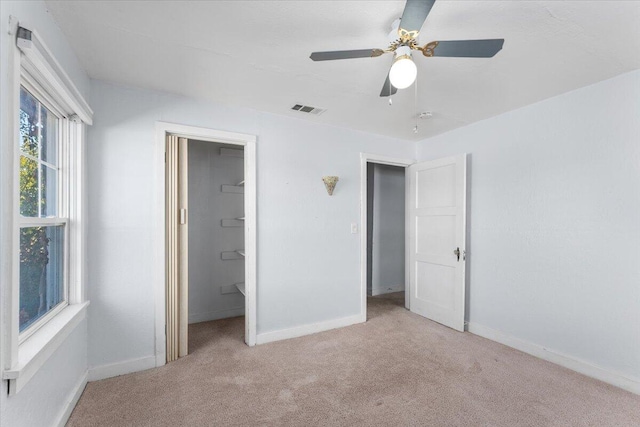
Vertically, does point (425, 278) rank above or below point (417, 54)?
below

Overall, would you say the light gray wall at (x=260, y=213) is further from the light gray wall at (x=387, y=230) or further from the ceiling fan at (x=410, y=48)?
the ceiling fan at (x=410, y=48)

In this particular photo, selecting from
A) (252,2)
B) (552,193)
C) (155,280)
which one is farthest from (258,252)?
(552,193)

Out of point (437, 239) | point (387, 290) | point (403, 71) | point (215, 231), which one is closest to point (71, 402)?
point (215, 231)

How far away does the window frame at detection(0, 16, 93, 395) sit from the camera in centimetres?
119

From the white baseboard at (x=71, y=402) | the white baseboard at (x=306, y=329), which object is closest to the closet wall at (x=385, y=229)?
the white baseboard at (x=306, y=329)

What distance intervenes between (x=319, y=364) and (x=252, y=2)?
2643 mm

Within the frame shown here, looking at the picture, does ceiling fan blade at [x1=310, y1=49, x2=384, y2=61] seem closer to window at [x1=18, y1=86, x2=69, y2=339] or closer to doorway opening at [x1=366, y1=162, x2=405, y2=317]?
window at [x1=18, y1=86, x2=69, y2=339]

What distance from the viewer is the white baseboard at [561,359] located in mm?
2215

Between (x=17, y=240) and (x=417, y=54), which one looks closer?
(x=17, y=240)

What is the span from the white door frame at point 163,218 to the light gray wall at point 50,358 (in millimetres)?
515

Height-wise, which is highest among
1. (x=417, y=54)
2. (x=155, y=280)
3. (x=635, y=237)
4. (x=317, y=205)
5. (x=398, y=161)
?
(x=417, y=54)

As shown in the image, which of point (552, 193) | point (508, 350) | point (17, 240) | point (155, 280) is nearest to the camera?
point (17, 240)

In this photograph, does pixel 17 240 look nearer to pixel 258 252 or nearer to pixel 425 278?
pixel 258 252

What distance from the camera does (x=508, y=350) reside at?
9.39ft
